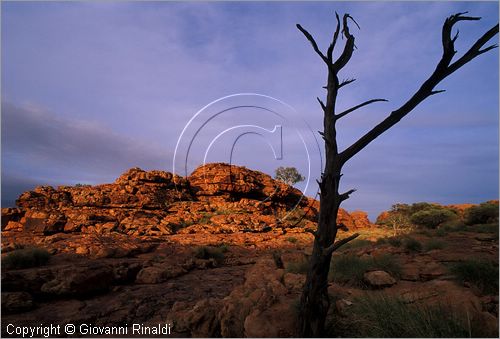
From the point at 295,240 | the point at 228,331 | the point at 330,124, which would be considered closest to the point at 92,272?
the point at 228,331

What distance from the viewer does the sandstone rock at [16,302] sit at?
6.85 metres

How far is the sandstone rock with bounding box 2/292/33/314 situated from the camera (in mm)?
6850

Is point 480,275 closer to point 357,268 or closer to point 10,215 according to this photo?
point 357,268

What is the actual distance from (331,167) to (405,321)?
230cm

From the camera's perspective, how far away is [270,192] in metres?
36.4

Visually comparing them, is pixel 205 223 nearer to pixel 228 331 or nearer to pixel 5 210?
pixel 5 210

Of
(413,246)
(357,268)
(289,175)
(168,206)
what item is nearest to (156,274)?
(357,268)

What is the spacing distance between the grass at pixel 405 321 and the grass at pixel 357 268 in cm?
284

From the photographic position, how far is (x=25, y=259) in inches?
423

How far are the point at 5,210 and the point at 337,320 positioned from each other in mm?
29484

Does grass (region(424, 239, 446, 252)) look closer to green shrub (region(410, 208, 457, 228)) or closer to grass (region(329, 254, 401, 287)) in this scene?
grass (region(329, 254, 401, 287))

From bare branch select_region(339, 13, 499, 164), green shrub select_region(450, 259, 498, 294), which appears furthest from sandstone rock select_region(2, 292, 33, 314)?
green shrub select_region(450, 259, 498, 294)

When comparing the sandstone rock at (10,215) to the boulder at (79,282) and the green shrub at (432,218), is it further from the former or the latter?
the green shrub at (432,218)

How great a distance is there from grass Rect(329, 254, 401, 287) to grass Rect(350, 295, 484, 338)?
284cm
